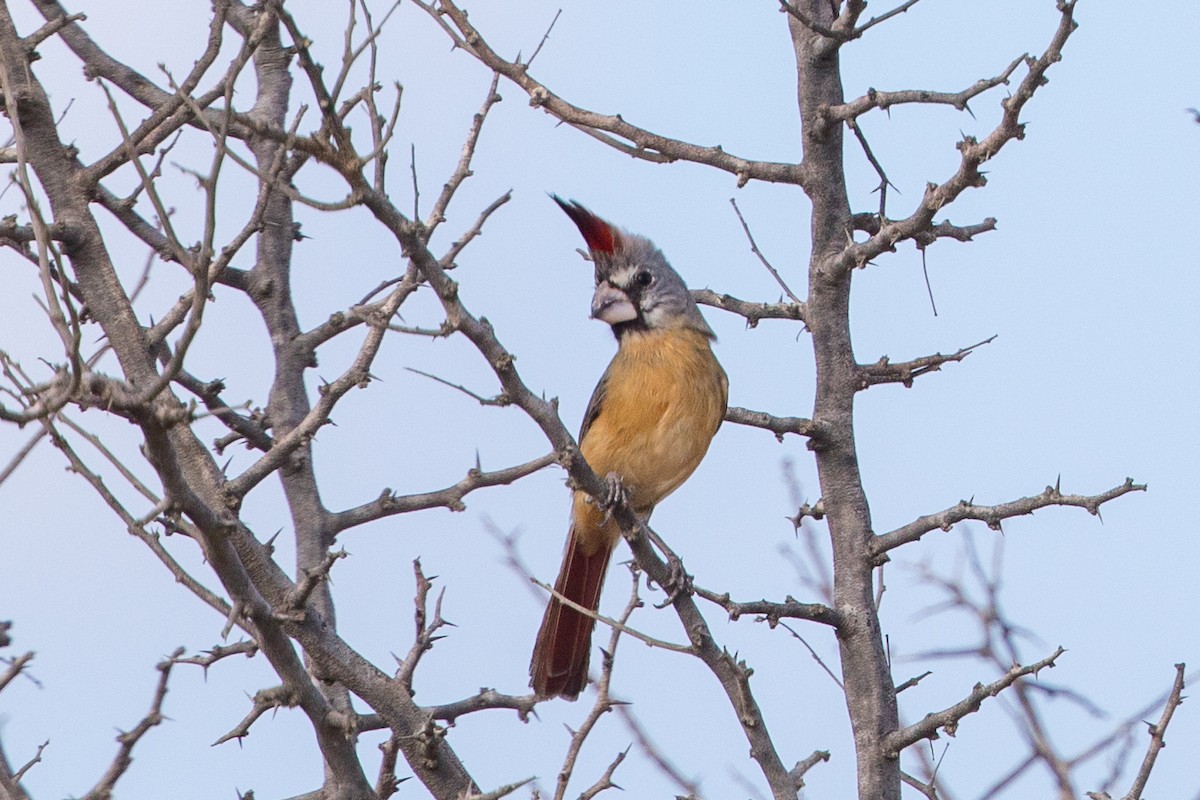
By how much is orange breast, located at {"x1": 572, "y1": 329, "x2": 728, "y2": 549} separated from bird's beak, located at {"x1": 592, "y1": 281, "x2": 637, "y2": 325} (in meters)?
0.10

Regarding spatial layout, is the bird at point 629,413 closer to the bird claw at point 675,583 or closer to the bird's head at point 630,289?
the bird's head at point 630,289

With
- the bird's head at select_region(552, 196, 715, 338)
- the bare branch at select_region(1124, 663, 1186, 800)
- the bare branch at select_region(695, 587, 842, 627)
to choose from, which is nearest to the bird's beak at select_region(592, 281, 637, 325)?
the bird's head at select_region(552, 196, 715, 338)

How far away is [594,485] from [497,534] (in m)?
1.31

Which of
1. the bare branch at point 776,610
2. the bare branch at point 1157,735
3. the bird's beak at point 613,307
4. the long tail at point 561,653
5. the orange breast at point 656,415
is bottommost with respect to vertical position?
the bare branch at point 1157,735

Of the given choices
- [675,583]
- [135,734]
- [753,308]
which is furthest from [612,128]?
[135,734]

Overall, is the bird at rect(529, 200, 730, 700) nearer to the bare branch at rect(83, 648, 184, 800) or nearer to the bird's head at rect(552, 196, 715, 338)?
the bird's head at rect(552, 196, 715, 338)

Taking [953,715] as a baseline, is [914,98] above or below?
above

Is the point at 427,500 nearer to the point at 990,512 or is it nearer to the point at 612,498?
the point at 612,498

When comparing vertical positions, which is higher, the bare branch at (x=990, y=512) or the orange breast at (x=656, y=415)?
the orange breast at (x=656, y=415)

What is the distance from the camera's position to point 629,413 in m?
5.44

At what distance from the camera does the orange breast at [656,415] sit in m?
5.39

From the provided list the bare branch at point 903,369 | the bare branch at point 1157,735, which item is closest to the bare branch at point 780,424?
the bare branch at point 903,369

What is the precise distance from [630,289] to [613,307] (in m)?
0.13

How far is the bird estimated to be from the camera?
5.41 meters
